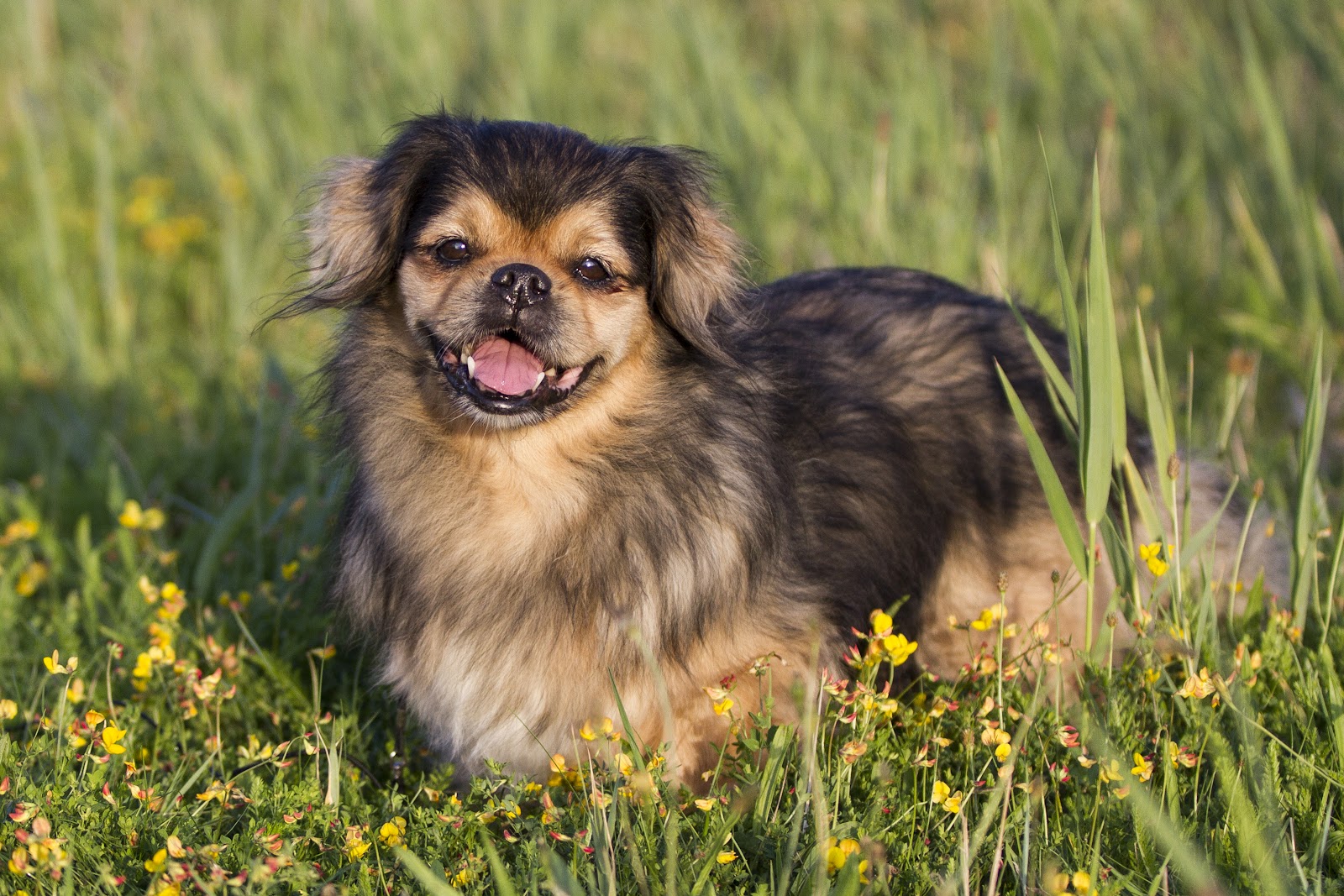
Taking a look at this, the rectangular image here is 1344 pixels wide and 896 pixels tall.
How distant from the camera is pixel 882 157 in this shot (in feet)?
14.8

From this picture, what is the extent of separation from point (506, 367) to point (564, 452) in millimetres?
218

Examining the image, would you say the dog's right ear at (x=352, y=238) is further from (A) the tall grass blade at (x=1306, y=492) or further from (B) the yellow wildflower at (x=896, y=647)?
(A) the tall grass blade at (x=1306, y=492)

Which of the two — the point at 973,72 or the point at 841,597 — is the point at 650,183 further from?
the point at 973,72

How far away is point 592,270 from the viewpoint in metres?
2.71

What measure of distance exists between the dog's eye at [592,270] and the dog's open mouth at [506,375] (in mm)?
172

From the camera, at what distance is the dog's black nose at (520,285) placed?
2.55 m

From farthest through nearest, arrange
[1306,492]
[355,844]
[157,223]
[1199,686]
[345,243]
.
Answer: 1. [157,223]
2. [345,243]
3. [1306,492]
4. [1199,686]
5. [355,844]

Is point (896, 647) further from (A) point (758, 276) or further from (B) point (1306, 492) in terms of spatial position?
(A) point (758, 276)

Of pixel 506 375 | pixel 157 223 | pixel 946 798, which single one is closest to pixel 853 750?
pixel 946 798

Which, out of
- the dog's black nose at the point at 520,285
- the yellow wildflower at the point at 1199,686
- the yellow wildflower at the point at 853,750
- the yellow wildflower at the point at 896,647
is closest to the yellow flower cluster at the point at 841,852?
the yellow wildflower at the point at 853,750

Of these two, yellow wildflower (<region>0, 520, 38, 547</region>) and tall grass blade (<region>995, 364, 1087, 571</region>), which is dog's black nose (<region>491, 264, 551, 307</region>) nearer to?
tall grass blade (<region>995, 364, 1087, 571</region>)

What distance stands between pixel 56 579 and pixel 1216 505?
3186 millimetres

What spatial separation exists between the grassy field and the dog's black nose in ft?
2.87


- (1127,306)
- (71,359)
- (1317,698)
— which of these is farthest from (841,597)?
(71,359)
